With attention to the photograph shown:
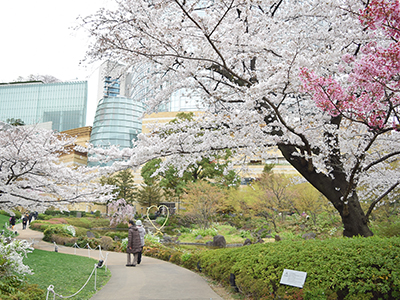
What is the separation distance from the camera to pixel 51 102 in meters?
103

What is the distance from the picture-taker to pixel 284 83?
549 cm

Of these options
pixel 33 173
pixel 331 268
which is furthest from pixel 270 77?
pixel 33 173

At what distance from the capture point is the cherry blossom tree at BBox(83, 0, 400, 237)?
4957 mm

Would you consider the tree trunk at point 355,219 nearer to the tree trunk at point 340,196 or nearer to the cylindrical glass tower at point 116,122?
the tree trunk at point 340,196

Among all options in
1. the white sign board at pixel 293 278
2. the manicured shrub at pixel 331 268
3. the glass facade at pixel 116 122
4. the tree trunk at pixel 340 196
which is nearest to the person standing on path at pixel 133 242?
the manicured shrub at pixel 331 268

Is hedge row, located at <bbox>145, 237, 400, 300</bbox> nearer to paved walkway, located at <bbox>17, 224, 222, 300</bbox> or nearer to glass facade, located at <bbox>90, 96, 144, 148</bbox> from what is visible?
paved walkway, located at <bbox>17, 224, 222, 300</bbox>

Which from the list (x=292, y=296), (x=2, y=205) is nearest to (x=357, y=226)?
(x=292, y=296)

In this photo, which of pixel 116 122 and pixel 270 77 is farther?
pixel 116 122

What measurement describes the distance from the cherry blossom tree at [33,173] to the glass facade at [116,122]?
4425cm

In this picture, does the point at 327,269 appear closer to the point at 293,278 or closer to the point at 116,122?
the point at 293,278

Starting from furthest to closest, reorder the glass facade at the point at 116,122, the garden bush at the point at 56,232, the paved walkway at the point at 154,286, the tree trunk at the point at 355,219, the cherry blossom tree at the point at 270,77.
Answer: the glass facade at the point at 116,122 → the garden bush at the point at 56,232 → the tree trunk at the point at 355,219 → the paved walkway at the point at 154,286 → the cherry blossom tree at the point at 270,77

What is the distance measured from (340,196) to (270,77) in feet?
9.90

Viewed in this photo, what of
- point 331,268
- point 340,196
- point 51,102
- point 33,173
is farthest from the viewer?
point 51,102

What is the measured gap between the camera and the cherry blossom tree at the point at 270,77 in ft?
16.3
